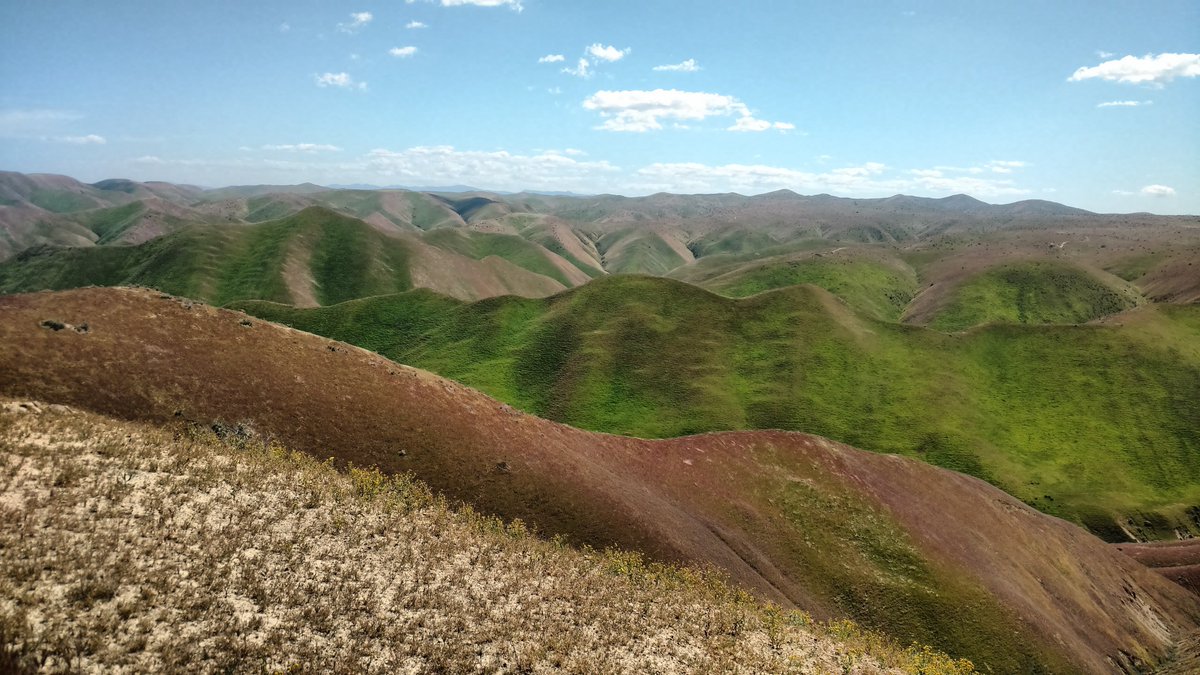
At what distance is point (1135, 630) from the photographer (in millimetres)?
53938

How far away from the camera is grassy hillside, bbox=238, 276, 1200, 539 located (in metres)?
93.5

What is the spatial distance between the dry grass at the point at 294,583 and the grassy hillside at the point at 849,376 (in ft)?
222

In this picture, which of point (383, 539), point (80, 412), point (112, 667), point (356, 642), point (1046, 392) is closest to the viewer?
point (112, 667)

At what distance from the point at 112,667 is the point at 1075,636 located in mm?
63831

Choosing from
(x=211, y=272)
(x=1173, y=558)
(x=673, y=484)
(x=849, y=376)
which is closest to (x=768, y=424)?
(x=849, y=376)

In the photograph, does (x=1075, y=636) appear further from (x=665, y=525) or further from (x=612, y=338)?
(x=612, y=338)

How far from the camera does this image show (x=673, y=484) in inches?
1876

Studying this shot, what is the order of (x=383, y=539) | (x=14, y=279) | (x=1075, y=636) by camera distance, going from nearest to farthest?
(x=383, y=539) < (x=1075, y=636) < (x=14, y=279)

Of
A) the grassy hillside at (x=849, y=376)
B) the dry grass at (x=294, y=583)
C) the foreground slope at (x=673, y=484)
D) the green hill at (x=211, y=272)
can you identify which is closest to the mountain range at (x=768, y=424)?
the foreground slope at (x=673, y=484)

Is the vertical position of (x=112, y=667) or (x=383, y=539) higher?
(x=112, y=667)

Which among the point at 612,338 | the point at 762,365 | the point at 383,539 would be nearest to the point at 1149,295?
the point at 762,365

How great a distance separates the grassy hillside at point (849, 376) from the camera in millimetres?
93500

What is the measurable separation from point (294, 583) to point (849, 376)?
362ft

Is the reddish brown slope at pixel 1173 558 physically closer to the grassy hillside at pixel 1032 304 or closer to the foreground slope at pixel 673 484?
the foreground slope at pixel 673 484
